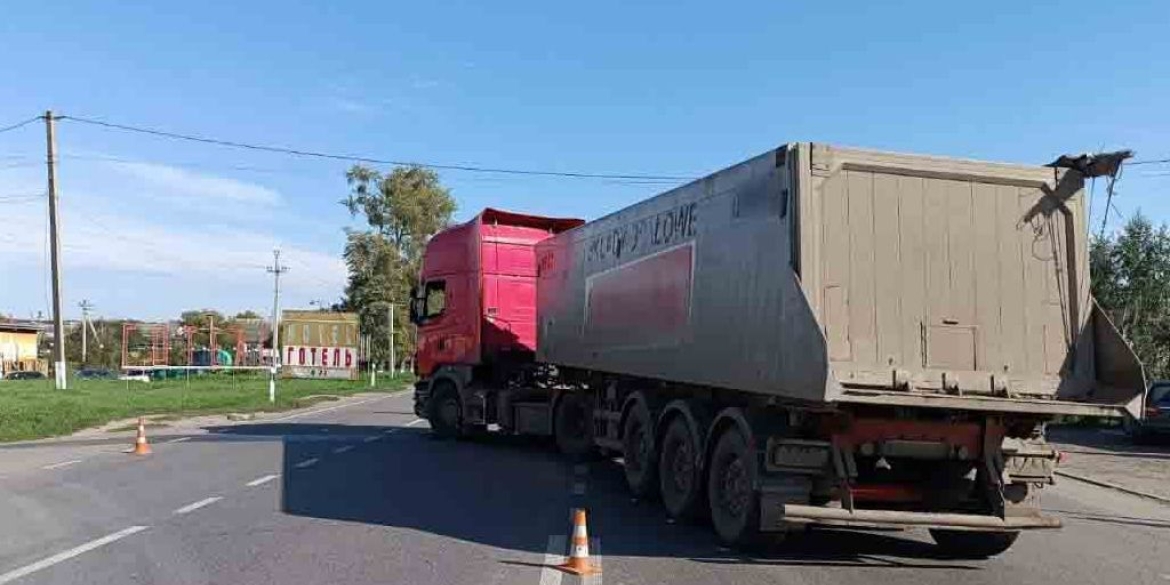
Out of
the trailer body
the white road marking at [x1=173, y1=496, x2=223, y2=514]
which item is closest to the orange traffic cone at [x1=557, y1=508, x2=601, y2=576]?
the trailer body

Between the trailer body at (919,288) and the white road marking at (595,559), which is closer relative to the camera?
the white road marking at (595,559)

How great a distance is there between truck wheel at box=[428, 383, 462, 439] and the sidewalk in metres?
10.3

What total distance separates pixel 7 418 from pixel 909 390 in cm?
2276

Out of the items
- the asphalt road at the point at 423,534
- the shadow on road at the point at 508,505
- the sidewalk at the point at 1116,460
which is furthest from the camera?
the sidewalk at the point at 1116,460

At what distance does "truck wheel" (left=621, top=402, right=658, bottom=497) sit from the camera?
11586 millimetres

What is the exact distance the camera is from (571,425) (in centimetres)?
1694

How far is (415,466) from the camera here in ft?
51.3

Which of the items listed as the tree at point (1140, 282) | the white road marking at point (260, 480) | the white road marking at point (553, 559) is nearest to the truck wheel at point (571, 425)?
the white road marking at point (260, 480)

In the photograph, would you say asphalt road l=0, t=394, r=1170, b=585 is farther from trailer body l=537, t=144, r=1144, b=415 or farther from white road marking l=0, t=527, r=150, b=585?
trailer body l=537, t=144, r=1144, b=415

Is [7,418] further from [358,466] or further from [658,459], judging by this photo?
[658,459]

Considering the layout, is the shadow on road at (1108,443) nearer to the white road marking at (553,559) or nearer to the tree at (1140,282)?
the tree at (1140,282)

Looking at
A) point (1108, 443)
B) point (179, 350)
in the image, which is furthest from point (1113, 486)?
point (179, 350)

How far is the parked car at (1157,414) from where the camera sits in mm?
22391

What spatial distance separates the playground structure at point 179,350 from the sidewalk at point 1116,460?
3891 centimetres
